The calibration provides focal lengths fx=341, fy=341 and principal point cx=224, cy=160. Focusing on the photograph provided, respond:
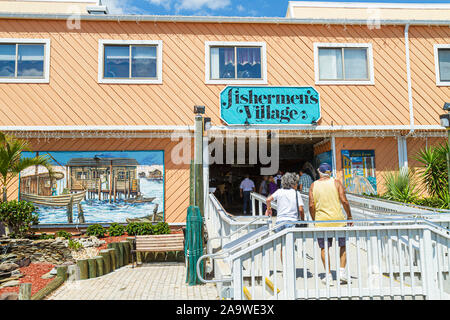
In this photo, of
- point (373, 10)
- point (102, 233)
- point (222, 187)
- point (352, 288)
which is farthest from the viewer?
point (222, 187)

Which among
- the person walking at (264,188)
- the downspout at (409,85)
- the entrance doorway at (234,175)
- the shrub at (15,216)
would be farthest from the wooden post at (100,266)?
the entrance doorway at (234,175)

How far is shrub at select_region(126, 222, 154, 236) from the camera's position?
9.73 meters

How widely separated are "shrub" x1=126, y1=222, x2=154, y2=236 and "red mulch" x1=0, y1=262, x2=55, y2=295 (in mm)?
2504

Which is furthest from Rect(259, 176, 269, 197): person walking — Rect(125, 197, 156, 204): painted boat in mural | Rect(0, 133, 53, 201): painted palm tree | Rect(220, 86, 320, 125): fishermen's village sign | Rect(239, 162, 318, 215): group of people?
Rect(0, 133, 53, 201): painted palm tree

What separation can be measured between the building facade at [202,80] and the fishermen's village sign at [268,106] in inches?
5.4

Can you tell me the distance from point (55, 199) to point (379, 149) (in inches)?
420

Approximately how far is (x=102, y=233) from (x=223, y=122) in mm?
4950

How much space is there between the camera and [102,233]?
32.3 feet

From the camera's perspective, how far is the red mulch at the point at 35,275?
5.97 metres

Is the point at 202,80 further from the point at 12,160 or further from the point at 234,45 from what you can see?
the point at 12,160

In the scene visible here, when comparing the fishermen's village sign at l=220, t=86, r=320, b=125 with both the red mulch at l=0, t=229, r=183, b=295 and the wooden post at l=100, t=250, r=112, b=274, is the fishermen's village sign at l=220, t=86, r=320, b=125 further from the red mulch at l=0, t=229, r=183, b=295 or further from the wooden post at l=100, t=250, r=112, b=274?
the red mulch at l=0, t=229, r=183, b=295
